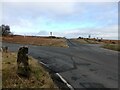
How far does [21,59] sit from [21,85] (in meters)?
2.51

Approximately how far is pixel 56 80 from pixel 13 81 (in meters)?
2.79

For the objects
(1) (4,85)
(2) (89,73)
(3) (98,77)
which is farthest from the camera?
(2) (89,73)

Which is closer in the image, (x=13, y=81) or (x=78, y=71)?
(x=13, y=81)

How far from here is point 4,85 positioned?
9.26 meters

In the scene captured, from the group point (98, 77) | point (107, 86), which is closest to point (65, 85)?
point (107, 86)

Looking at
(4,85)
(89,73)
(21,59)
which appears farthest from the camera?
(89,73)

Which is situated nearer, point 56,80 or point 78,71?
point 56,80

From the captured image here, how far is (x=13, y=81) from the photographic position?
9.68m

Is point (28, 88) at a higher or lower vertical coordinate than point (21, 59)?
lower

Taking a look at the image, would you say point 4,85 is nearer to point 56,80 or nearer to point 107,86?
point 56,80

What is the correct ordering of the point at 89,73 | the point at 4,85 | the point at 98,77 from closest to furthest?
the point at 4,85 < the point at 98,77 < the point at 89,73

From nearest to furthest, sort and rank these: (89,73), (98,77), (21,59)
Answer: (21,59) → (98,77) → (89,73)

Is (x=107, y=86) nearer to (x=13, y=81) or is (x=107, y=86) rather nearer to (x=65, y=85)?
(x=65, y=85)

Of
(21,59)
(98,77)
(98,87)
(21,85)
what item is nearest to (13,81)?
(21,85)
